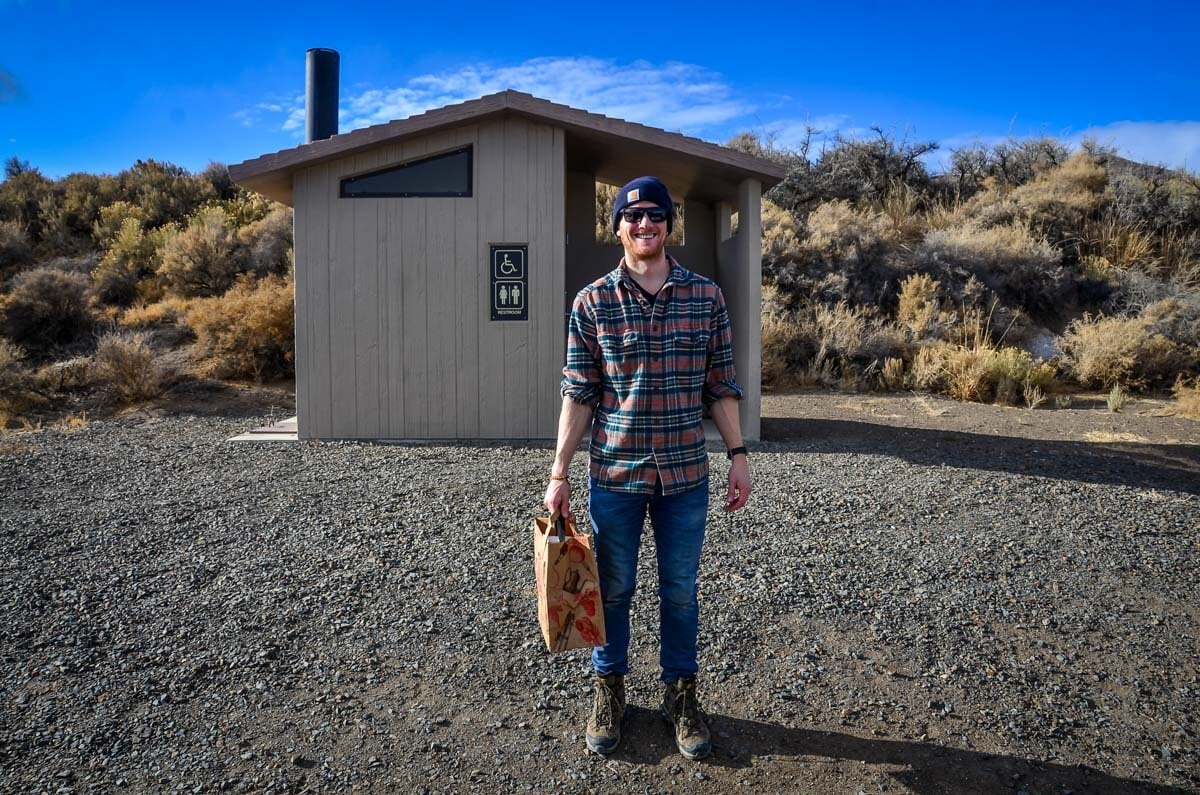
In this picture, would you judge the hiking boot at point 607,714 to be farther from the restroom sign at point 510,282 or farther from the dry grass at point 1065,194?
the dry grass at point 1065,194

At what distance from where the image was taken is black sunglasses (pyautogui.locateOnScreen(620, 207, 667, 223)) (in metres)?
2.85

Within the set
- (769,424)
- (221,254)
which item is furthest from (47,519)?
(221,254)

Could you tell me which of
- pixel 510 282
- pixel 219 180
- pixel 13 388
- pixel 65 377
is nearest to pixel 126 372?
pixel 65 377

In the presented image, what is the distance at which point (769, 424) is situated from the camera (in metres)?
10.3

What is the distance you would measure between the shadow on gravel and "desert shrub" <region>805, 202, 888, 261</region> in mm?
7993

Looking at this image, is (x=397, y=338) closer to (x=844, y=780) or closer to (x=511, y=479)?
(x=511, y=479)

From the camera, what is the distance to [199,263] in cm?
1877

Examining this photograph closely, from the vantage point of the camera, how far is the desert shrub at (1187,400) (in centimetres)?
1115

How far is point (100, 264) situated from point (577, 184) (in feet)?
48.2

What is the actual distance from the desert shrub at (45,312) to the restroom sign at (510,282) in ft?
36.8

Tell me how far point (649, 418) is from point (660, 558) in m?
0.53

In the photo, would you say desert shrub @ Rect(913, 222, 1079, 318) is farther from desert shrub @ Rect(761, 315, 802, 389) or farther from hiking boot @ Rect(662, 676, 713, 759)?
hiking boot @ Rect(662, 676, 713, 759)

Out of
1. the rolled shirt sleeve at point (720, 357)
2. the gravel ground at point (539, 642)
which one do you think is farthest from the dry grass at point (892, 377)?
the rolled shirt sleeve at point (720, 357)

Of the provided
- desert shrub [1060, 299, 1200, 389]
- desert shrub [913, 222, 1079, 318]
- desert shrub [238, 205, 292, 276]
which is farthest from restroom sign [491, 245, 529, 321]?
desert shrub [238, 205, 292, 276]
